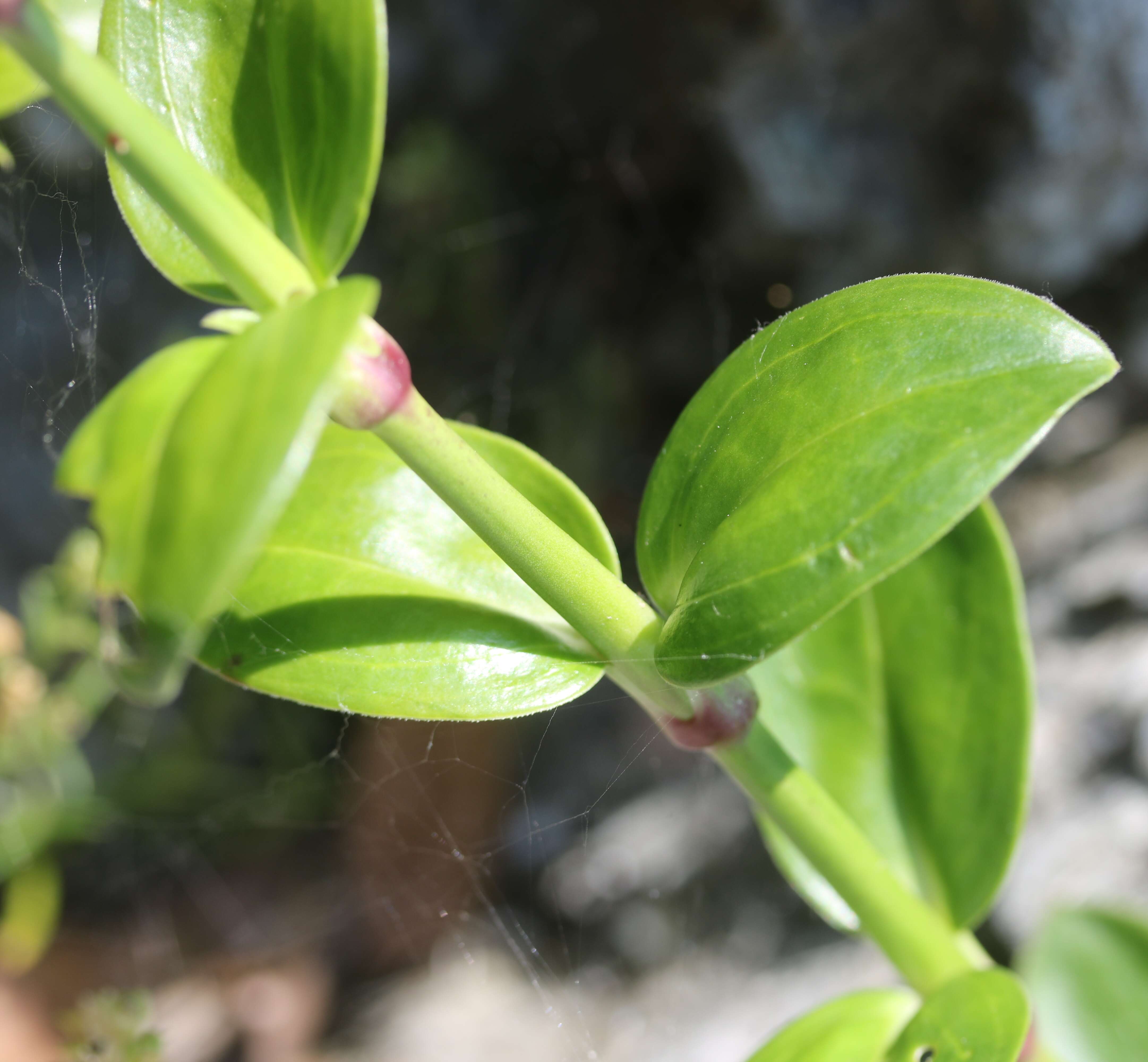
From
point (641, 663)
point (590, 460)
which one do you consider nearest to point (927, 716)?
point (641, 663)

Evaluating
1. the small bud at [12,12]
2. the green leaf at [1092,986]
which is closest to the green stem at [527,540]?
the small bud at [12,12]

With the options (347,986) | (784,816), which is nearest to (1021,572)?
(784,816)

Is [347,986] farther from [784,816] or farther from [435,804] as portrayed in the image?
[784,816]

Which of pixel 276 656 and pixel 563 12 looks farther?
pixel 563 12

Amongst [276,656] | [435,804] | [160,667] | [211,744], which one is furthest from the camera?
[211,744]

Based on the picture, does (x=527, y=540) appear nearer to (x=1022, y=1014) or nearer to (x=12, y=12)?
(x=12, y=12)

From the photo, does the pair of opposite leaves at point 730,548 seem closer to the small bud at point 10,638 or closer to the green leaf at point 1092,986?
the green leaf at point 1092,986
